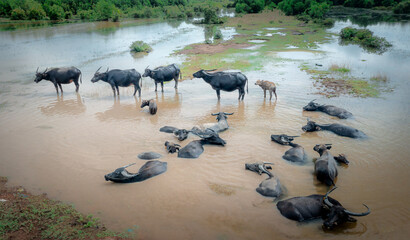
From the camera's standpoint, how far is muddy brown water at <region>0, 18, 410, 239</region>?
4.82 metres

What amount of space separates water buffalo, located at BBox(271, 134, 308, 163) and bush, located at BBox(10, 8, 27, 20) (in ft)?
173

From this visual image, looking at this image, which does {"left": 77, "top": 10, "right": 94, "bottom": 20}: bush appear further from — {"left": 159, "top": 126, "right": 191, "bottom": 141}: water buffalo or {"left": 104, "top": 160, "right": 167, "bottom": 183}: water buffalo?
{"left": 104, "top": 160, "right": 167, "bottom": 183}: water buffalo

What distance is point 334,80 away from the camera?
13266 millimetres

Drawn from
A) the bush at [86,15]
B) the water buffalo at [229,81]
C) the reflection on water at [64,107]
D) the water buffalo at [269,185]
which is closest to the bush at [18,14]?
the bush at [86,15]

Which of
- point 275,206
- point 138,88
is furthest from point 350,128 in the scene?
point 138,88

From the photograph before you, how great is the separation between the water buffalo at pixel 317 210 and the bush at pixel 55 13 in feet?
178

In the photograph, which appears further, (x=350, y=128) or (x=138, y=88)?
(x=138, y=88)

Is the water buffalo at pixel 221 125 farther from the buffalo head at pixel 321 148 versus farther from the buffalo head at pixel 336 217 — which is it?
the buffalo head at pixel 336 217

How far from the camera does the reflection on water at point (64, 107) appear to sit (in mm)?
10336

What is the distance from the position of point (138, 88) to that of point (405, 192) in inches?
390

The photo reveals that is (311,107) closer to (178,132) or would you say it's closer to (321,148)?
(321,148)

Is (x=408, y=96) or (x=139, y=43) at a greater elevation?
(x=139, y=43)

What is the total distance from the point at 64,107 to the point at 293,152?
8816 mm

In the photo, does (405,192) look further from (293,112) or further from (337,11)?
(337,11)
